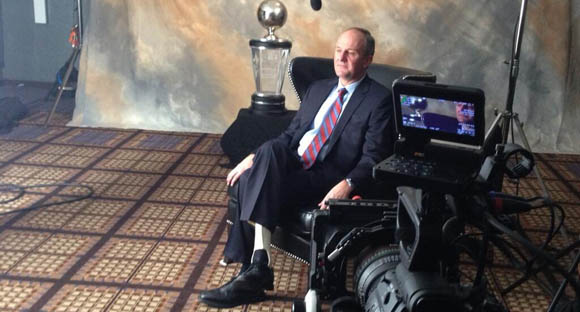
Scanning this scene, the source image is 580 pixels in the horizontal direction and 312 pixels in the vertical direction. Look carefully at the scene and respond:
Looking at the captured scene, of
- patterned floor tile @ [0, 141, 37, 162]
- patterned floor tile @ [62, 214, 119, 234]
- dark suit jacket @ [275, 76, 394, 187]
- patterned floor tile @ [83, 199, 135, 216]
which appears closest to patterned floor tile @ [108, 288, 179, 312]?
patterned floor tile @ [62, 214, 119, 234]

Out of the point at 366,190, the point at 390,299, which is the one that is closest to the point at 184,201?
the point at 366,190

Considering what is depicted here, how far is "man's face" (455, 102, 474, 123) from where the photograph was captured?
141cm

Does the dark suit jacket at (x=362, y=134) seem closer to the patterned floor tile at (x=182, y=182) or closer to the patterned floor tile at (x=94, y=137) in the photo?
the patterned floor tile at (x=182, y=182)

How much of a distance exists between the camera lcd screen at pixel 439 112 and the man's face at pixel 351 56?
1.27 m

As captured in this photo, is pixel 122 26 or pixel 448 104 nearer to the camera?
pixel 448 104

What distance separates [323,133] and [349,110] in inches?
6.1

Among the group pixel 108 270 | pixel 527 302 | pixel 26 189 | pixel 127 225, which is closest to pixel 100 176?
pixel 26 189

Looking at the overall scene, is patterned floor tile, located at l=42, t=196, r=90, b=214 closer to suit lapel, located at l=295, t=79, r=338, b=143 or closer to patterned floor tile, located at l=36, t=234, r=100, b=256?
patterned floor tile, located at l=36, t=234, r=100, b=256

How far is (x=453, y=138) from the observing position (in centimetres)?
146

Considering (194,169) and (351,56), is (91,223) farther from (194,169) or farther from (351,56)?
(351,56)

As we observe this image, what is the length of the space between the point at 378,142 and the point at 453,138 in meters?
1.29

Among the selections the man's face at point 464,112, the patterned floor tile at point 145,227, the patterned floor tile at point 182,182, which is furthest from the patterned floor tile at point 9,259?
the man's face at point 464,112

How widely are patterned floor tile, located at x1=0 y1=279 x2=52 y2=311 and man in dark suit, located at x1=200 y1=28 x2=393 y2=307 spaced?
664 millimetres

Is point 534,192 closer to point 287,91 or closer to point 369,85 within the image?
point 369,85
